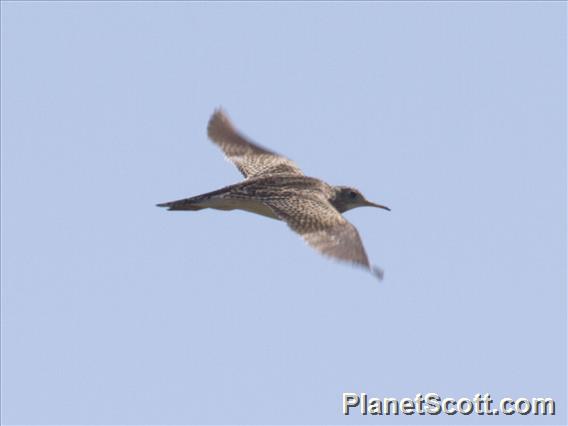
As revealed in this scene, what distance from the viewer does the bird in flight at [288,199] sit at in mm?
19422

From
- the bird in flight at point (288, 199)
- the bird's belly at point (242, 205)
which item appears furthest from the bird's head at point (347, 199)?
the bird's belly at point (242, 205)

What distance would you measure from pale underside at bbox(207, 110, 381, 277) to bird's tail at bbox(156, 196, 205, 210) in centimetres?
20

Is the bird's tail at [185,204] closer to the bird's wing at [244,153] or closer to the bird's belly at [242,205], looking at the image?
the bird's belly at [242,205]

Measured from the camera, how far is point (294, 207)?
20.6m

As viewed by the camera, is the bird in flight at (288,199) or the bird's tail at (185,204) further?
the bird's tail at (185,204)

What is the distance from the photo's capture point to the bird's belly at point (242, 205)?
21.1 m

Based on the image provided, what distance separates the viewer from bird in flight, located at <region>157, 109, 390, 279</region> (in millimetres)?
19422

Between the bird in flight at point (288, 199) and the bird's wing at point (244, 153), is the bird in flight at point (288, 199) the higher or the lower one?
the lower one

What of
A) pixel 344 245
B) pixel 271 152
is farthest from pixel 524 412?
pixel 271 152

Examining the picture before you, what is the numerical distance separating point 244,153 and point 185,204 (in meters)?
3.93

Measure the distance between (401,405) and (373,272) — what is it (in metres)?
2.20

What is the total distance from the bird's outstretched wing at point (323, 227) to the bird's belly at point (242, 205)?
0.70ft

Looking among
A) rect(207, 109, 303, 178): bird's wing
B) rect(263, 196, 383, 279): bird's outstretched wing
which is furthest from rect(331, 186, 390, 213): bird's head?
rect(263, 196, 383, 279): bird's outstretched wing

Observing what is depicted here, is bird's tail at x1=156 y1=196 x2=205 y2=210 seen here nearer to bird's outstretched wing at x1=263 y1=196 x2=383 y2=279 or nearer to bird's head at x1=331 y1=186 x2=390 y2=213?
bird's outstretched wing at x1=263 y1=196 x2=383 y2=279
